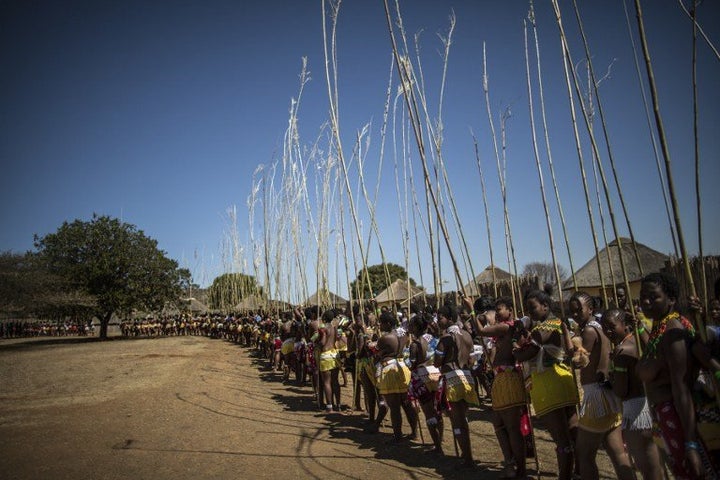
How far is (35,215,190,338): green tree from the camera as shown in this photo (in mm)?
29500

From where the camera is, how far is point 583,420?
3.71 meters

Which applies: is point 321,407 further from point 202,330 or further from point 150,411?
point 202,330

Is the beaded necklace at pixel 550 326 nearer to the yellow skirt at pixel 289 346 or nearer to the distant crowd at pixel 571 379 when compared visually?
the distant crowd at pixel 571 379

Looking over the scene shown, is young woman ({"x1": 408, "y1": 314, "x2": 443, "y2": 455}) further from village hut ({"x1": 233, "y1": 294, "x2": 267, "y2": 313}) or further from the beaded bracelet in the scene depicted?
village hut ({"x1": 233, "y1": 294, "x2": 267, "y2": 313})

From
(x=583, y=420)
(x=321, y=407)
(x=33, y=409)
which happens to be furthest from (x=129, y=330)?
(x=583, y=420)

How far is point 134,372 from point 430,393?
11513mm

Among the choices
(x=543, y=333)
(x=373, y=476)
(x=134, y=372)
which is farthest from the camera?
(x=134, y=372)

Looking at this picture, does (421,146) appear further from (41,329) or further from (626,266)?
(41,329)

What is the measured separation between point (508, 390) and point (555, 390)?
510 mm

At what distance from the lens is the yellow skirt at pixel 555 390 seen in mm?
4152

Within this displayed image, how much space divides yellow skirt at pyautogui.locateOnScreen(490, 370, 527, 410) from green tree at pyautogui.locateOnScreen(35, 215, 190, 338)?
30.1 metres

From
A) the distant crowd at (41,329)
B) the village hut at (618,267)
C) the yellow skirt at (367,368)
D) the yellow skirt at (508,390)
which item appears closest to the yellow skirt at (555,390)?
the yellow skirt at (508,390)

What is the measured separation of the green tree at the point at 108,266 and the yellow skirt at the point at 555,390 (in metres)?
30.6

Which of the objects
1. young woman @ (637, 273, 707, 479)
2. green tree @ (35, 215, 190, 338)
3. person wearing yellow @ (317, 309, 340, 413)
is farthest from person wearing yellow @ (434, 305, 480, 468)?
green tree @ (35, 215, 190, 338)
